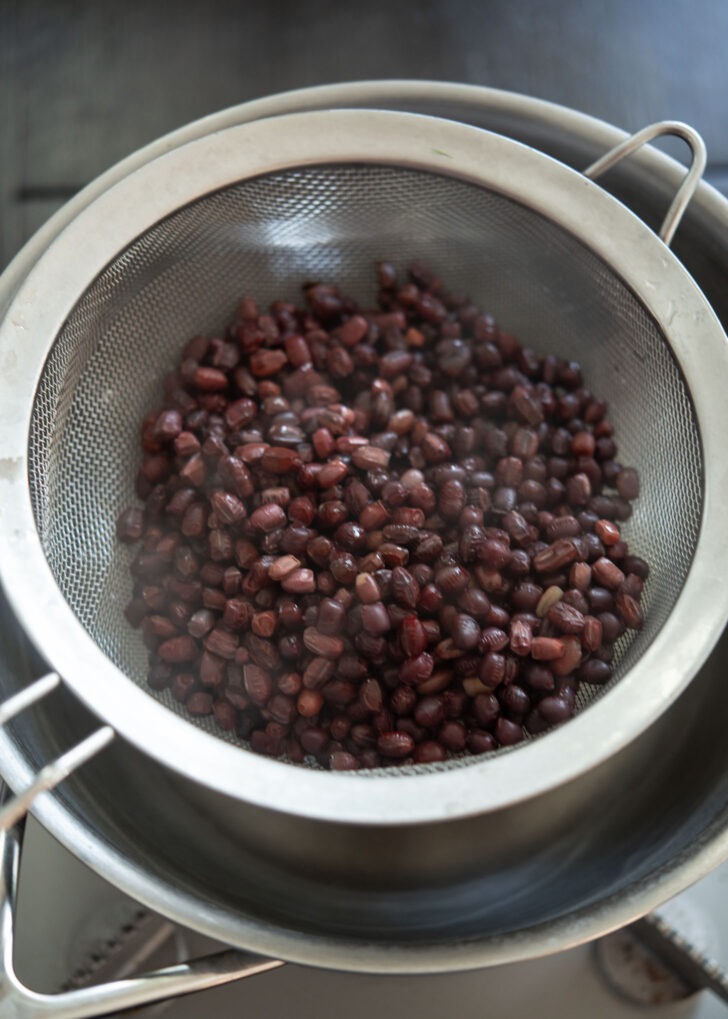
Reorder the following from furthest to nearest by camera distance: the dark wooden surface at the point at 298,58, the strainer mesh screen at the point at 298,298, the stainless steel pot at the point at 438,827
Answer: the dark wooden surface at the point at 298,58 < the strainer mesh screen at the point at 298,298 < the stainless steel pot at the point at 438,827

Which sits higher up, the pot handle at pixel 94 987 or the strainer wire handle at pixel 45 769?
the strainer wire handle at pixel 45 769

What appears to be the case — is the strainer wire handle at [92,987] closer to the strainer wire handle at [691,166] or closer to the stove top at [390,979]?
the stove top at [390,979]

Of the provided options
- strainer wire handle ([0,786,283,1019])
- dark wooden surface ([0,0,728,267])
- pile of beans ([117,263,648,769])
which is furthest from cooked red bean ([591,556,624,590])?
dark wooden surface ([0,0,728,267])

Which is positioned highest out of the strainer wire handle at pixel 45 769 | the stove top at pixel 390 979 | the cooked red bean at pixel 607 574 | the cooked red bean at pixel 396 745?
the cooked red bean at pixel 607 574

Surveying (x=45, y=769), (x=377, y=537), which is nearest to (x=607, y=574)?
(x=377, y=537)

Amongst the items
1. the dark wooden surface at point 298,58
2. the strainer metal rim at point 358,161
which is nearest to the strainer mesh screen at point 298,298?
the strainer metal rim at point 358,161

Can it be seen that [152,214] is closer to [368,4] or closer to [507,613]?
[507,613]
